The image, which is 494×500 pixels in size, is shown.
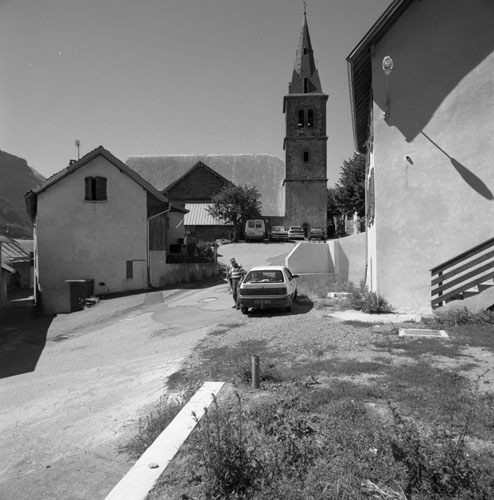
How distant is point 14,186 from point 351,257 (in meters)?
164

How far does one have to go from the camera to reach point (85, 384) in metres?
8.91

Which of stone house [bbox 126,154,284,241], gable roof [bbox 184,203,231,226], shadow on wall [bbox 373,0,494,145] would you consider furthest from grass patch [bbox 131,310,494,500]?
stone house [bbox 126,154,284,241]

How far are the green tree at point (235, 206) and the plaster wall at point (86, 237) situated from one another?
748 inches

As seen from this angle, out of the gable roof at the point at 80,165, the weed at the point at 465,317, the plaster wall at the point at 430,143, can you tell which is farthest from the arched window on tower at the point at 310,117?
the weed at the point at 465,317

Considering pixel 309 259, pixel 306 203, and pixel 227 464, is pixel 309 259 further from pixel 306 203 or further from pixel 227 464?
pixel 306 203

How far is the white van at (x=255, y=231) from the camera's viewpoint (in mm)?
40281

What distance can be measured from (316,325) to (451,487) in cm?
767

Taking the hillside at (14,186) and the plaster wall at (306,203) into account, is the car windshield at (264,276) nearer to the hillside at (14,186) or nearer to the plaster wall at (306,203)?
the plaster wall at (306,203)

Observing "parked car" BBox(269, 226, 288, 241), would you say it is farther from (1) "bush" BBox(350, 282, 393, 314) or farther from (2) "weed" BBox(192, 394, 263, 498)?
(2) "weed" BBox(192, 394, 263, 498)

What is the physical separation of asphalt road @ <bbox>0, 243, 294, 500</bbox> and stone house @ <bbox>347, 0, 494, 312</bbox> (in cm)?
550

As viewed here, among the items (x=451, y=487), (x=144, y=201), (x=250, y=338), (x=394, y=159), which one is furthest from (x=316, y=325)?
(x=144, y=201)

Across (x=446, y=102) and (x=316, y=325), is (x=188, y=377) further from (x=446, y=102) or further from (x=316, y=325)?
(x=446, y=102)

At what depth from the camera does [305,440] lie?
4.41 meters

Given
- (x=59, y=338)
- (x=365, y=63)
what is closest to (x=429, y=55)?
(x=365, y=63)
